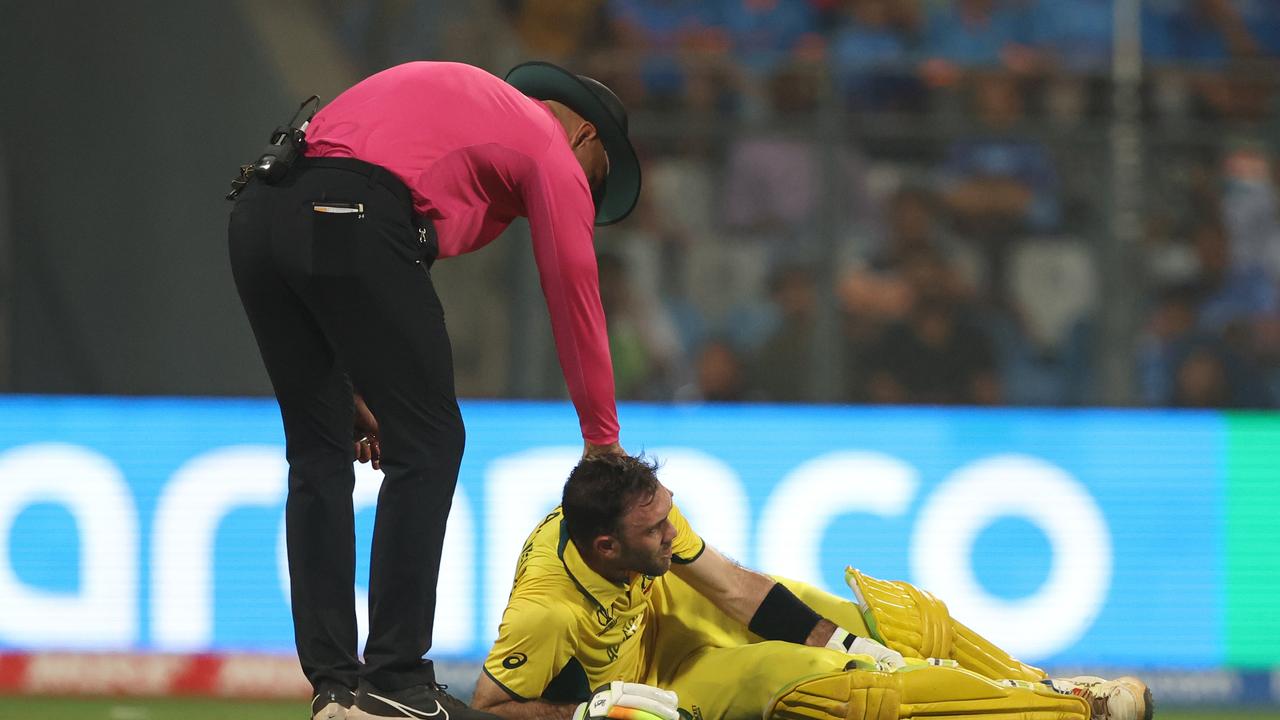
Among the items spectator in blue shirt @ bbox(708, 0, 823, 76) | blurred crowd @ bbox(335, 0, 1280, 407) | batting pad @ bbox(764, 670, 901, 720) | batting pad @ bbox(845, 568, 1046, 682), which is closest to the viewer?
batting pad @ bbox(764, 670, 901, 720)

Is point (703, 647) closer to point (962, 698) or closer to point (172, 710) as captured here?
point (962, 698)

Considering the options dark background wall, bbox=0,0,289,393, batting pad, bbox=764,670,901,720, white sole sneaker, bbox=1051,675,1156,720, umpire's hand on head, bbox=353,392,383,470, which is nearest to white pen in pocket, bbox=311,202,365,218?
umpire's hand on head, bbox=353,392,383,470

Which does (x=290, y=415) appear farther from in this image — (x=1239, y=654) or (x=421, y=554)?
(x=1239, y=654)

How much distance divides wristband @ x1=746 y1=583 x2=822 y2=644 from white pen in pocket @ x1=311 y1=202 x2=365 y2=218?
1.55 metres

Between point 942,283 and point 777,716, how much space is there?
493 centimetres

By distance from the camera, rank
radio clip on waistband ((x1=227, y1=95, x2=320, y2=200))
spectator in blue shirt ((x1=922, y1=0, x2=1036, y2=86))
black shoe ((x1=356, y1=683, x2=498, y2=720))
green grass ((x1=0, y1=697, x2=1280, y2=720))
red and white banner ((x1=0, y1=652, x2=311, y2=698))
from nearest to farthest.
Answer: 1. black shoe ((x1=356, y1=683, x2=498, y2=720))
2. radio clip on waistband ((x1=227, y1=95, x2=320, y2=200))
3. green grass ((x1=0, y1=697, x2=1280, y2=720))
4. red and white banner ((x1=0, y1=652, x2=311, y2=698))
5. spectator in blue shirt ((x1=922, y1=0, x2=1036, y2=86))

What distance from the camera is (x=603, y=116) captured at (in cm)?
424

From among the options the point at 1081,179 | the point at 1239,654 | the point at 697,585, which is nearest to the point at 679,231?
the point at 1081,179

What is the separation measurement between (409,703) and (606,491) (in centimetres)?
81

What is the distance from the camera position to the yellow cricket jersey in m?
4.31

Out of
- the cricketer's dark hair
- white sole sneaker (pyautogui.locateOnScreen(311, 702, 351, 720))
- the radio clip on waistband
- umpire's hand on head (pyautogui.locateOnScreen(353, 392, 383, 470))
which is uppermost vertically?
the radio clip on waistband

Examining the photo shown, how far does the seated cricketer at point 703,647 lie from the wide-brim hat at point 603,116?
636mm

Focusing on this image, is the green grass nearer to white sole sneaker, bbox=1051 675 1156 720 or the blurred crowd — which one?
the blurred crowd

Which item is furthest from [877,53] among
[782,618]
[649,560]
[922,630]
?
[649,560]
